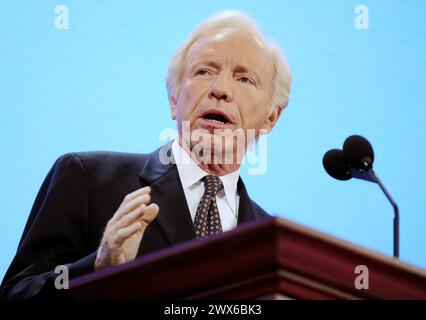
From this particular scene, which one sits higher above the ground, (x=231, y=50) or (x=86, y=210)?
(x=231, y=50)

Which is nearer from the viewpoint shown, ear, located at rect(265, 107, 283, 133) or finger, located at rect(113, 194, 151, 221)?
finger, located at rect(113, 194, 151, 221)

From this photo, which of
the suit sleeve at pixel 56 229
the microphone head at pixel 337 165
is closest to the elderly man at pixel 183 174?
the suit sleeve at pixel 56 229

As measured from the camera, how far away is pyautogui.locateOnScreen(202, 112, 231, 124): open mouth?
2227mm

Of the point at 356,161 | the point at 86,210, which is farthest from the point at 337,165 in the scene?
the point at 86,210


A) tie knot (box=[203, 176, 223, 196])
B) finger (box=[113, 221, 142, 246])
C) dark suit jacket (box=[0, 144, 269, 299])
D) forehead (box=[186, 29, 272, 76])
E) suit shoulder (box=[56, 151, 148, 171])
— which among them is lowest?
finger (box=[113, 221, 142, 246])

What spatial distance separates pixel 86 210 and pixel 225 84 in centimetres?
60

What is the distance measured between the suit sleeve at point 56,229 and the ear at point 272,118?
765 millimetres

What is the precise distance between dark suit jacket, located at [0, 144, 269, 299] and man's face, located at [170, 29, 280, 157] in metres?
0.21

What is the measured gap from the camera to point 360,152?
1900mm

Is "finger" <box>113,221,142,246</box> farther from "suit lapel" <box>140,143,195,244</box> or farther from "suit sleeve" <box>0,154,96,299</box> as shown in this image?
"suit lapel" <box>140,143,195,244</box>

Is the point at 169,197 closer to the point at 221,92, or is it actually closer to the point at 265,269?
the point at 221,92

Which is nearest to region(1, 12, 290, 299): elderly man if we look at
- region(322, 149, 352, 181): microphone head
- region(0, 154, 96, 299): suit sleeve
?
region(0, 154, 96, 299): suit sleeve
